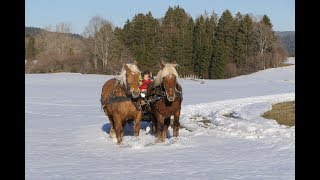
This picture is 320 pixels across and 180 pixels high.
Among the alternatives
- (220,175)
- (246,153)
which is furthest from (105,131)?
(220,175)

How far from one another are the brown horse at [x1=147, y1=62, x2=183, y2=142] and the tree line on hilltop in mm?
43414

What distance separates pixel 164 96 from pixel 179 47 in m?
47.9

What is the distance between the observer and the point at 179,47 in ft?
184

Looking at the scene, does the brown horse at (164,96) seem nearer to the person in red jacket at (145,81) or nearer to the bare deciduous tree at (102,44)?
the person in red jacket at (145,81)

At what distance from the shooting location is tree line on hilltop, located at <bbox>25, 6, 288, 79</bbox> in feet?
182

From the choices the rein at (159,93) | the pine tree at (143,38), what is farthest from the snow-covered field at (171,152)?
the pine tree at (143,38)

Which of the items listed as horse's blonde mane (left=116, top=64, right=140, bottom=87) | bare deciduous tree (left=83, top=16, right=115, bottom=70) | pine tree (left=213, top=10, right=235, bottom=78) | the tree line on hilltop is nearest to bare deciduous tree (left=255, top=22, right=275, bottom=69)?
the tree line on hilltop

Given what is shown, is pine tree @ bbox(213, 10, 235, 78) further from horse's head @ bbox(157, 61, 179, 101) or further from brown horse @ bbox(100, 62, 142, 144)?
horse's head @ bbox(157, 61, 179, 101)

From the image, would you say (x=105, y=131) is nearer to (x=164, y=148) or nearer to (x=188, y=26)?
(x=164, y=148)
